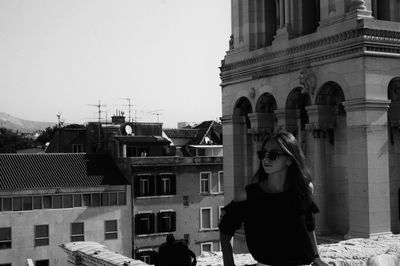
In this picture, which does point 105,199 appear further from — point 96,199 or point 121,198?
point 121,198

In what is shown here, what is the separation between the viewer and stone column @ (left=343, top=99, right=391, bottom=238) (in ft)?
73.0

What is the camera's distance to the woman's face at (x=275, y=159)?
650 centimetres

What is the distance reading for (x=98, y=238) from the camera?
196 ft

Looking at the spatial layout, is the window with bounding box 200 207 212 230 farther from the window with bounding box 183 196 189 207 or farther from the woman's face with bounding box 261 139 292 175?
the woman's face with bounding box 261 139 292 175

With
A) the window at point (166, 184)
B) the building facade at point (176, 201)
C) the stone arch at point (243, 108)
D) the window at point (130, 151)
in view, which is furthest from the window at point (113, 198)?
the stone arch at point (243, 108)

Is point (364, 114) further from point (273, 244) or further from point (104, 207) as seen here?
point (104, 207)

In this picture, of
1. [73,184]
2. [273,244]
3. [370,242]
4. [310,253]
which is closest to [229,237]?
[273,244]

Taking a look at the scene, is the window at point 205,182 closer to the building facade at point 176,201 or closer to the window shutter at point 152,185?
the building facade at point 176,201

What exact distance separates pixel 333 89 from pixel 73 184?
39.3m

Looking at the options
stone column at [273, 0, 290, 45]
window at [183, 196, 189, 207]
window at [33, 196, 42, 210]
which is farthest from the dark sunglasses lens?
window at [183, 196, 189, 207]

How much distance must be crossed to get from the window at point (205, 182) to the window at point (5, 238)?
21.7 metres

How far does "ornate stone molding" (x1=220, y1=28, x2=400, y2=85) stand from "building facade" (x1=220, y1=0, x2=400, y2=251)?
0.13ft

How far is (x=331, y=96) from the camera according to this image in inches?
982

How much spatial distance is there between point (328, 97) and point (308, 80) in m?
1.09
